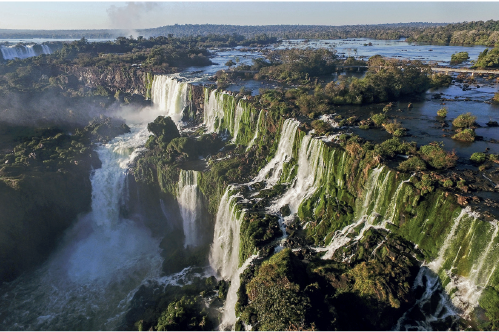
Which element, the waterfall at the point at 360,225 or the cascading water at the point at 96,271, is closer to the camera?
the waterfall at the point at 360,225

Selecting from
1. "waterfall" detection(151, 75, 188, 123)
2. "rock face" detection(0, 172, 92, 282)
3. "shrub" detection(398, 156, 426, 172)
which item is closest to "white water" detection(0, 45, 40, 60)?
"waterfall" detection(151, 75, 188, 123)

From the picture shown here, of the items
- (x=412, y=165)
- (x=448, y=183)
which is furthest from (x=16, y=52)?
(x=448, y=183)

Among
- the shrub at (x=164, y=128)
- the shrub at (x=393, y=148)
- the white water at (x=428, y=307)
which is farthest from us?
the shrub at (x=164, y=128)

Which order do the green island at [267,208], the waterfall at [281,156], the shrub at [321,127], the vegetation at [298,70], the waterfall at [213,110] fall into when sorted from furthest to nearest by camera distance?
the vegetation at [298,70], the waterfall at [213,110], the waterfall at [281,156], the shrub at [321,127], the green island at [267,208]

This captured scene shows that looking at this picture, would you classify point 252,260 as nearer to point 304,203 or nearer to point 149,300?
point 304,203

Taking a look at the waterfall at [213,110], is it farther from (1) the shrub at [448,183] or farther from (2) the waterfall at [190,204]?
(1) the shrub at [448,183]

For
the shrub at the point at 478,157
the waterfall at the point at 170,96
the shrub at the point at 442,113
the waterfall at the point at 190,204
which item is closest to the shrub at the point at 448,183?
the shrub at the point at 478,157

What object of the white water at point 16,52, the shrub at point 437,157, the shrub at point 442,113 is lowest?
the shrub at point 437,157

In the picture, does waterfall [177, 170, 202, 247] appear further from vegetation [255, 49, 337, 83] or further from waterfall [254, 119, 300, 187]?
vegetation [255, 49, 337, 83]

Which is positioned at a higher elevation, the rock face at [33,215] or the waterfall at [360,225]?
the waterfall at [360,225]
